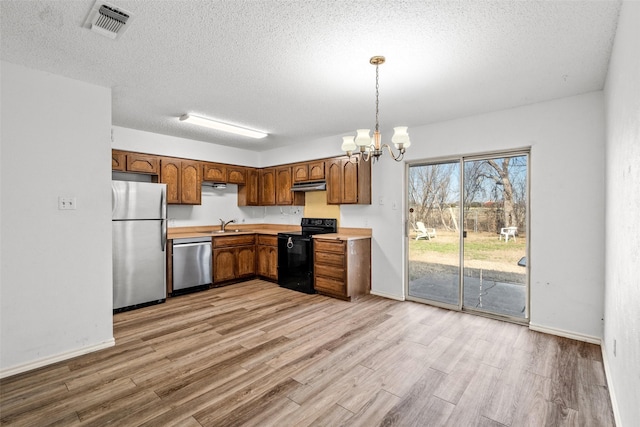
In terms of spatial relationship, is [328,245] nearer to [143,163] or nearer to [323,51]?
[323,51]

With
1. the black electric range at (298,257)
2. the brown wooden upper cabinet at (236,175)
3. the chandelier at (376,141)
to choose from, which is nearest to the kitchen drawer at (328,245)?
the black electric range at (298,257)

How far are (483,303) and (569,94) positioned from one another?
8.44 ft

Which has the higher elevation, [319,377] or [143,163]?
[143,163]

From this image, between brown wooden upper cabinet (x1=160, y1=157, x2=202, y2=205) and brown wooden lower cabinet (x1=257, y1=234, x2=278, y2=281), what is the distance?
52.1 inches

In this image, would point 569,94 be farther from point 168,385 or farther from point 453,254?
point 168,385

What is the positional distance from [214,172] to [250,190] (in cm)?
84

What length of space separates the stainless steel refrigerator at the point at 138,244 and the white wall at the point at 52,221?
102cm

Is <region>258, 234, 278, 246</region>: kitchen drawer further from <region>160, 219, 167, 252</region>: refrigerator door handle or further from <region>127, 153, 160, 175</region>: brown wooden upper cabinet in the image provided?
<region>127, 153, 160, 175</region>: brown wooden upper cabinet

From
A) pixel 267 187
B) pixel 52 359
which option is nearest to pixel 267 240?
pixel 267 187

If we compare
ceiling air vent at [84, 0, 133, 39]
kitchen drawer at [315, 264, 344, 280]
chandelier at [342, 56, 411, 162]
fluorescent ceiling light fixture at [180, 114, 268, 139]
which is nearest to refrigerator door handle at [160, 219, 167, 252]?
fluorescent ceiling light fixture at [180, 114, 268, 139]

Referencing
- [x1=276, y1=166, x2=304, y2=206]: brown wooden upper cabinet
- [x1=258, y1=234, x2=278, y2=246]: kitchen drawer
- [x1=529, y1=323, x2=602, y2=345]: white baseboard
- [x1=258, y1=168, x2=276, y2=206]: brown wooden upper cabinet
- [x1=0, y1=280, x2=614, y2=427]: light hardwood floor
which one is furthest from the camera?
[x1=258, y1=168, x2=276, y2=206]: brown wooden upper cabinet

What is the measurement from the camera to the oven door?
15.7ft

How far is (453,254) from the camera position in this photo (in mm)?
4109

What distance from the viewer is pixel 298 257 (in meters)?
4.94
